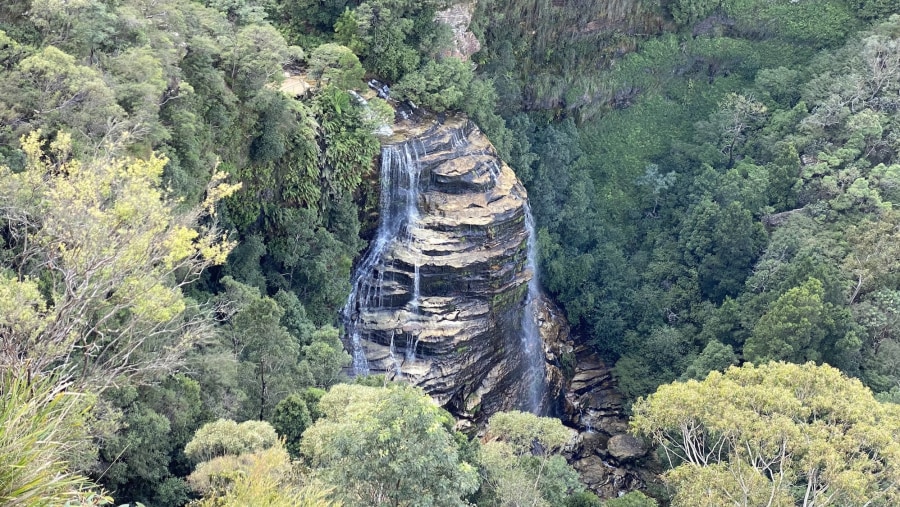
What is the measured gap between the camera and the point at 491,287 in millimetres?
19297

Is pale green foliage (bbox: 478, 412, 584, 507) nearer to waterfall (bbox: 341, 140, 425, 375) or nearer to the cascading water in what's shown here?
the cascading water

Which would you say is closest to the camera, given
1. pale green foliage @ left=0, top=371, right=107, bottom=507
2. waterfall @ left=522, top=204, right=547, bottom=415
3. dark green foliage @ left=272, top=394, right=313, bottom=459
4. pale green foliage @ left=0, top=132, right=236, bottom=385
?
pale green foliage @ left=0, top=371, right=107, bottom=507

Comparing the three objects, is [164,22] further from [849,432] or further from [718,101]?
[718,101]

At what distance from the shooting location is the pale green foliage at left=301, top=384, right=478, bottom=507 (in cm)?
845

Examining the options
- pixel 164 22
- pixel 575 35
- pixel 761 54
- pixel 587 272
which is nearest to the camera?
pixel 164 22

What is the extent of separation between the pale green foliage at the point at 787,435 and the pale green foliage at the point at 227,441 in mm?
6358

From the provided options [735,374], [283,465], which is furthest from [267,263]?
[735,374]

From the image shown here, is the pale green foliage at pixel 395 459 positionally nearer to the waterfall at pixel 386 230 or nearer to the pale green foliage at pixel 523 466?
the pale green foliage at pixel 523 466

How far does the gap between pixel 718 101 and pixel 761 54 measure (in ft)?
7.98

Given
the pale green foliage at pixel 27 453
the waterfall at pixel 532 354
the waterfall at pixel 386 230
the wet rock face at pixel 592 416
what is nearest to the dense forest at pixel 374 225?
the pale green foliage at pixel 27 453

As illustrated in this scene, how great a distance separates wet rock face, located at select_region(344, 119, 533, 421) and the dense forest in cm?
85

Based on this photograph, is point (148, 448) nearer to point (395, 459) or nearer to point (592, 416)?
point (395, 459)

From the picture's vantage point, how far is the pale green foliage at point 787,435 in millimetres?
10789

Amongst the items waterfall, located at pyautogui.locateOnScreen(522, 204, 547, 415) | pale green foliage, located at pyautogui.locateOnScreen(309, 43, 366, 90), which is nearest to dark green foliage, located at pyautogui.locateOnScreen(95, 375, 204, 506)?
pale green foliage, located at pyautogui.locateOnScreen(309, 43, 366, 90)
